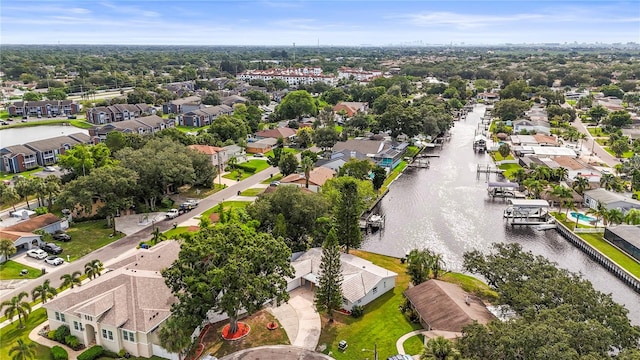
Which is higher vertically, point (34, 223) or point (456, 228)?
point (34, 223)

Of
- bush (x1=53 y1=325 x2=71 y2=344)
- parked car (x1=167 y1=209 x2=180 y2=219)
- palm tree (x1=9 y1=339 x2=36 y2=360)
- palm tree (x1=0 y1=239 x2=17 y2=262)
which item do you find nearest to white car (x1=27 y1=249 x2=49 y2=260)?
palm tree (x1=0 y1=239 x2=17 y2=262)

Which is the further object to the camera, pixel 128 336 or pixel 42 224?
pixel 42 224

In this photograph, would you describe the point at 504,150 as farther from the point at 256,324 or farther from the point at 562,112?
the point at 256,324

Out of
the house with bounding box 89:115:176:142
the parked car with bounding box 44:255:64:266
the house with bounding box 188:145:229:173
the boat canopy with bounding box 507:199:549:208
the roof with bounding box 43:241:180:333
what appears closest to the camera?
the roof with bounding box 43:241:180:333

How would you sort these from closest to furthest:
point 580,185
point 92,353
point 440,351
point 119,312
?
point 440,351, point 92,353, point 119,312, point 580,185

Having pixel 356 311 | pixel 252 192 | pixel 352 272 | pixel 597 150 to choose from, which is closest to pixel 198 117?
pixel 252 192

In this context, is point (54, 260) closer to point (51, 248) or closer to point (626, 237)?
point (51, 248)

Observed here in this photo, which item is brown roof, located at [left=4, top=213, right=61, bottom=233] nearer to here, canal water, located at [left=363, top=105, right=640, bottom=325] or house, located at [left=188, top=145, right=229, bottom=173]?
house, located at [left=188, top=145, right=229, bottom=173]
